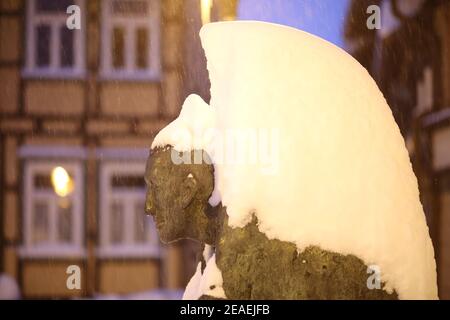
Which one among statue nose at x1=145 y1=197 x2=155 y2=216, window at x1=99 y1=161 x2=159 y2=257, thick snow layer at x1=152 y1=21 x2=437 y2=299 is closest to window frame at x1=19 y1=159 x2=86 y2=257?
window at x1=99 y1=161 x2=159 y2=257

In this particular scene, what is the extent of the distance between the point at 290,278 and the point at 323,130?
0.59m

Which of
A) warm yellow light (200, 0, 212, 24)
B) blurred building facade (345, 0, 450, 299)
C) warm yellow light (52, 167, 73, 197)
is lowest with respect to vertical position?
warm yellow light (52, 167, 73, 197)

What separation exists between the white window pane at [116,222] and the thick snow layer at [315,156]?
603 cm

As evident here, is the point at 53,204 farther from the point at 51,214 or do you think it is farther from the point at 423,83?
the point at 423,83

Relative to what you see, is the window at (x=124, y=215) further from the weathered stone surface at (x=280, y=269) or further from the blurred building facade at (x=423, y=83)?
the weathered stone surface at (x=280, y=269)

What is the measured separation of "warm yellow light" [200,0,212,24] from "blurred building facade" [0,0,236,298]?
0.04 metres

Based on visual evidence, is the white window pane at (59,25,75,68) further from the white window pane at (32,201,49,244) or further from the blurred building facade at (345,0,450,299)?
the blurred building facade at (345,0,450,299)

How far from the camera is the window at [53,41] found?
8.33 meters

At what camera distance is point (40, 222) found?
820cm

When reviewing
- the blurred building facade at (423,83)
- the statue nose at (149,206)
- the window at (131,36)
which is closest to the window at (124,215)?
the window at (131,36)

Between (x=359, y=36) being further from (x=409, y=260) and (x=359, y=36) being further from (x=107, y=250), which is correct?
(x=409, y=260)

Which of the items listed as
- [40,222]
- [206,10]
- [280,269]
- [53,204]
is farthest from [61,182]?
[280,269]

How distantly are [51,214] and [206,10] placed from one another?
3631mm

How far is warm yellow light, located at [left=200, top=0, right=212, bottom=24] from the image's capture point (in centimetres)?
852
